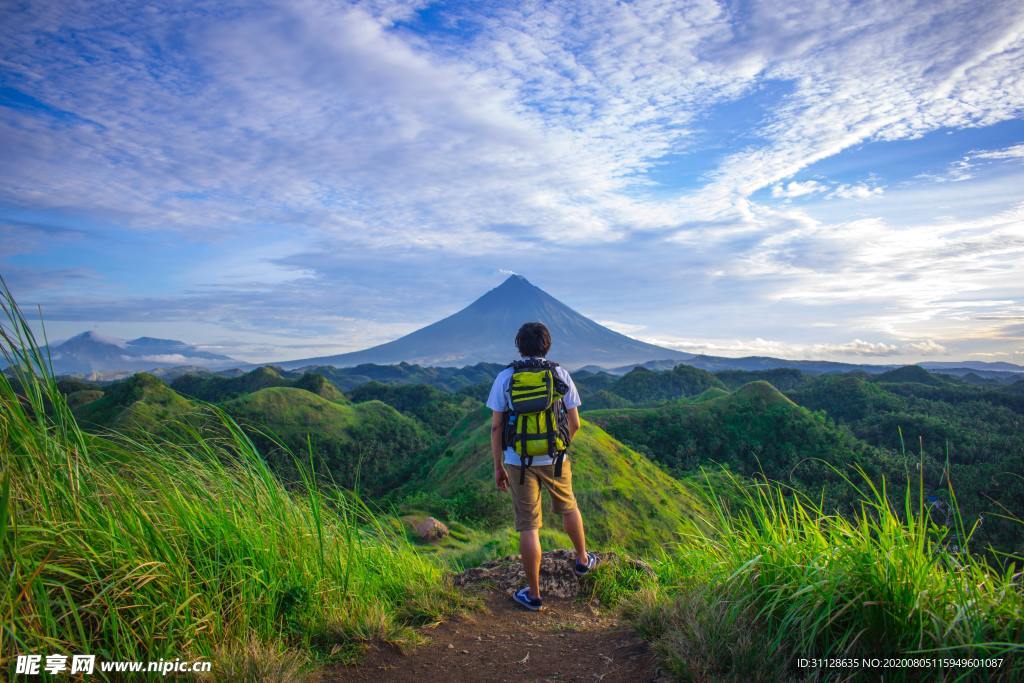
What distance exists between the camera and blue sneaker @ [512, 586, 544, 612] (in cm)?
394

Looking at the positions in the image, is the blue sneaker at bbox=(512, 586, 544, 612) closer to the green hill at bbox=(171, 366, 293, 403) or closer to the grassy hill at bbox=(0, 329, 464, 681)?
the grassy hill at bbox=(0, 329, 464, 681)

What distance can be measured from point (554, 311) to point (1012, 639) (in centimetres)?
15781

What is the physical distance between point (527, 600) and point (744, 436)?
33974 millimetres

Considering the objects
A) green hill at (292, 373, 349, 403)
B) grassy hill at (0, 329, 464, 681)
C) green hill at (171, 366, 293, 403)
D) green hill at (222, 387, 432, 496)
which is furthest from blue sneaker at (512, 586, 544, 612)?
green hill at (171, 366, 293, 403)

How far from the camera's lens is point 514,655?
Answer: 3162mm

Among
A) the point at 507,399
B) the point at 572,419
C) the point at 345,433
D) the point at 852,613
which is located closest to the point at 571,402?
the point at 572,419

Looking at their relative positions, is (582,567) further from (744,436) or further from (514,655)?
(744,436)

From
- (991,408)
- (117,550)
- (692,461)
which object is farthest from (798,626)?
(991,408)

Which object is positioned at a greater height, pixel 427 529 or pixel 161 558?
pixel 161 558

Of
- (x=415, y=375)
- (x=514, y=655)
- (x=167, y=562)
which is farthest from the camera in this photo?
(x=415, y=375)

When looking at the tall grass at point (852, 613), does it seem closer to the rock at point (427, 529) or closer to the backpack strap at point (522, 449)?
the backpack strap at point (522, 449)

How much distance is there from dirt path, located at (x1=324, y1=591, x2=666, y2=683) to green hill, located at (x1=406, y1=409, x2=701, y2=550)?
922 cm

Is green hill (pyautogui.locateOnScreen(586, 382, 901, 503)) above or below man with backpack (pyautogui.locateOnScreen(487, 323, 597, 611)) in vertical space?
below

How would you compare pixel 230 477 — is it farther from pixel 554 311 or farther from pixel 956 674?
pixel 554 311
